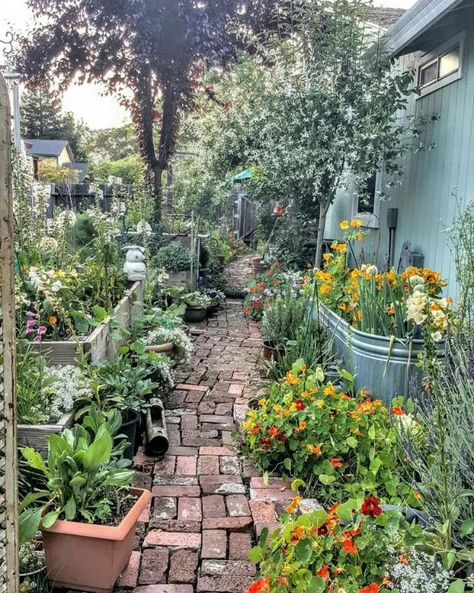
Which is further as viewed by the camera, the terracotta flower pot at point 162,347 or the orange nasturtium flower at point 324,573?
the terracotta flower pot at point 162,347

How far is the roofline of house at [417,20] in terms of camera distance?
3.49 m

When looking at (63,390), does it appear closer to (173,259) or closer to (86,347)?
(86,347)

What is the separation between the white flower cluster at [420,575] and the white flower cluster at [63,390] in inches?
69.4

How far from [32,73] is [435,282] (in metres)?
8.35

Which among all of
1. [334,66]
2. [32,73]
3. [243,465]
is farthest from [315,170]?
[32,73]

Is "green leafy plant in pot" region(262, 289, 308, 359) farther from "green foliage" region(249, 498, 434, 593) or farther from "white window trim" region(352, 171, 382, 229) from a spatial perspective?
"green foliage" region(249, 498, 434, 593)

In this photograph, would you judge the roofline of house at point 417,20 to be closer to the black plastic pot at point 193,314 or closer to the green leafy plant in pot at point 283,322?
the green leafy plant in pot at point 283,322

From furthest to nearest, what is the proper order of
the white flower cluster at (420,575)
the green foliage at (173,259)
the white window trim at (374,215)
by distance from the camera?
the green foliage at (173,259) < the white window trim at (374,215) < the white flower cluster at (420,575)

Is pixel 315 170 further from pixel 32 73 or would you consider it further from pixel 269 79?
pixel 32 73

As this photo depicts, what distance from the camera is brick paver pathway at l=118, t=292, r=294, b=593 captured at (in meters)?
2.23

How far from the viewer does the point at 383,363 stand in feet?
10.6

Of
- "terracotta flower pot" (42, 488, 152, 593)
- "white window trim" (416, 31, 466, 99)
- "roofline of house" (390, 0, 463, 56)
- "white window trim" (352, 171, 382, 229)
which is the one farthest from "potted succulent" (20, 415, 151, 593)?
"white window trim" (352, 171, 382, 229)

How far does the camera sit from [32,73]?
30.4 ft

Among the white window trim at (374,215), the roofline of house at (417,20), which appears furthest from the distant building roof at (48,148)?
the roofline of house at (417,20)
